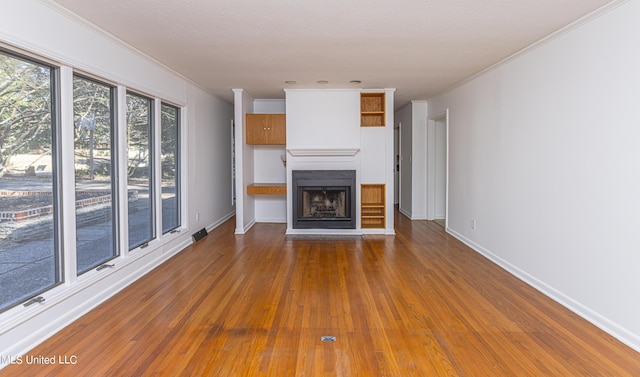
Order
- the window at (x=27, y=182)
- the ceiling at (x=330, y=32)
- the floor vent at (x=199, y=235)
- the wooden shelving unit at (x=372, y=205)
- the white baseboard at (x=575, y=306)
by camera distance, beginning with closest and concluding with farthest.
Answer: the window at (x=27, y=182)
the white baseboard at (x=575, y=306)
the ceiling at (x=330, y=32)
the floor vent at (x=199, y=235)
the wooden shelving unit at (x=372, y=205)

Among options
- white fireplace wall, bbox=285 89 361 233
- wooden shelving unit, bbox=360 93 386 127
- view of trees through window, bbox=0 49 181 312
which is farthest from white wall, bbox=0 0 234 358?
wooden shelving unit, bbox=360 93 386 127

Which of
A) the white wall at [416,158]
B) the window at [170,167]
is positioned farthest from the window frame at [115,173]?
the white wall at [416,158]

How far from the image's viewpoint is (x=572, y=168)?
10.1 ft

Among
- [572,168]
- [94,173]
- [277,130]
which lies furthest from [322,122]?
[572,168]

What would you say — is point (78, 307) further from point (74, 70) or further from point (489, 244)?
point (489, 244)

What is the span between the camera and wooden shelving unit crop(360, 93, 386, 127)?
6086 millimetres

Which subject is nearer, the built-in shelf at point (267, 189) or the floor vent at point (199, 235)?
the floor vent at point (199, 235)

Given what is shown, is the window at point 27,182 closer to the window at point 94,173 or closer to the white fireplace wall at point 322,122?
the window at point 94,173

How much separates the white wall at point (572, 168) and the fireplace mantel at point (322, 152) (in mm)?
2017

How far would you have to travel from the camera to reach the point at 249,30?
3.18m

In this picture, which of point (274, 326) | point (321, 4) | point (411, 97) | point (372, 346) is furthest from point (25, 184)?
point (411, 97)

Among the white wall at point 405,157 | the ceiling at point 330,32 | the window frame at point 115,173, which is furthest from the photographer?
the white wall at point 405,157

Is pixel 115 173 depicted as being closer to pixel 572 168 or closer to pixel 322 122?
pixel 322 122

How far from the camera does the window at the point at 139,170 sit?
401 cm
